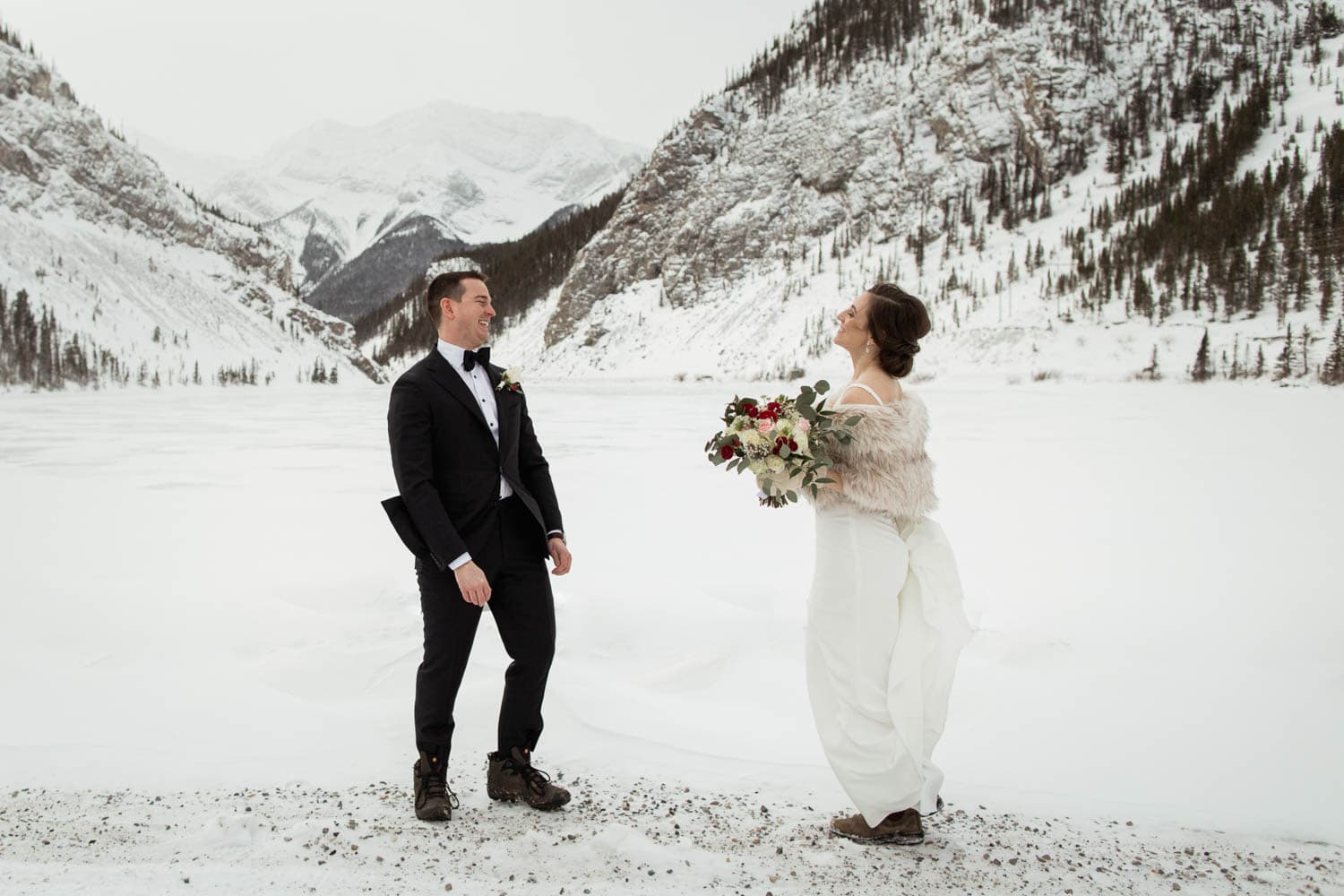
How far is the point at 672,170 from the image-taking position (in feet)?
230

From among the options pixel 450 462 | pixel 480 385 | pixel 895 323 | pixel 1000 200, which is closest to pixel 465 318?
pixel 480 385

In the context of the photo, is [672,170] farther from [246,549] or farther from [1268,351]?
[246,549]

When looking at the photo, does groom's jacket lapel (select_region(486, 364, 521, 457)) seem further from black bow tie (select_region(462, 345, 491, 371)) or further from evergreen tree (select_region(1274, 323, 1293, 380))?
evergreen tree (select_region(1274, 323, 1293, 380))

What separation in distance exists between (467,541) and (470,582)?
199mm

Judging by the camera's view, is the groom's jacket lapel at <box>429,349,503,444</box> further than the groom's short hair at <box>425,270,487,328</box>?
No

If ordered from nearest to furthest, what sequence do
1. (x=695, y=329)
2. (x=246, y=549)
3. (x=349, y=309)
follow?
1. (x=246, y=549)
2. (x=695, y=329)
3. (x=349, y=309)

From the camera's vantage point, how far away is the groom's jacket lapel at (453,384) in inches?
115

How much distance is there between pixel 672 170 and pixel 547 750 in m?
71.3

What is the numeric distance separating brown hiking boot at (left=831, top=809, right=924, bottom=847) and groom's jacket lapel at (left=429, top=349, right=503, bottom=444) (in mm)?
1878

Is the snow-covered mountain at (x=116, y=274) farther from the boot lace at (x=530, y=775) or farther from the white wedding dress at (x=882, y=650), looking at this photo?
the white wedding dress at (x=882, y=650)

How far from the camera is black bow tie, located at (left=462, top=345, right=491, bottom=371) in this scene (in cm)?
300

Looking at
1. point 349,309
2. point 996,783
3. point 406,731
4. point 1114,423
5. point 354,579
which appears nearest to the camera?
point 996,783

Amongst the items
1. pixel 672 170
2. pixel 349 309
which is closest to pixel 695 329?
pixel 672 170

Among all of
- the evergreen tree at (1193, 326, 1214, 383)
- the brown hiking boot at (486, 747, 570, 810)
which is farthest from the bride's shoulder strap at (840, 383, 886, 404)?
the evergreen tree at (1193, 326, 1214, 383)
